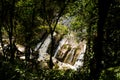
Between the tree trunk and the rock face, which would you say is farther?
the rock face

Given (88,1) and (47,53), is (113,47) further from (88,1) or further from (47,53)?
(47,53)

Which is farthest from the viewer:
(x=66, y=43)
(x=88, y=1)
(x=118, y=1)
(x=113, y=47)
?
(x=66, y=43)

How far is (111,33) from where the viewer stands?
15.6 meters

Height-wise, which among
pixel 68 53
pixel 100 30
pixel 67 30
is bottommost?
pixel 68 53

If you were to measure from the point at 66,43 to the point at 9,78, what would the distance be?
34762mm

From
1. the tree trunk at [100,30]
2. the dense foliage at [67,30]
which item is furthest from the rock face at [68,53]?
the tree trunk at [100,30]

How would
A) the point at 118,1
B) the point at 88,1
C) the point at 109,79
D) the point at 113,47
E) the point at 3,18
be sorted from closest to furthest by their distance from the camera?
the point at 109,79 < the point at 118,1 < the point at 113,47 < the point at 88,1 < the point at 3,18

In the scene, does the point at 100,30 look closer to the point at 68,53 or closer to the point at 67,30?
the point at 67,30

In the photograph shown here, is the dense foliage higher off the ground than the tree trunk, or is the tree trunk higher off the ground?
the tree trunk

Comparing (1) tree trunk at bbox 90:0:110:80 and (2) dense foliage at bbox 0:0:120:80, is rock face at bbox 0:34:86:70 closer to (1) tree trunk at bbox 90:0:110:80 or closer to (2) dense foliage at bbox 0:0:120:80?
(2) dense foliage at bbox 0:0:120:80

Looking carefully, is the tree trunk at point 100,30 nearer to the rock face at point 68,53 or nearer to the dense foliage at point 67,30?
the dense foliage at point 67,30

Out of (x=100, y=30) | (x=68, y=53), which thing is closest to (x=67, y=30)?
(x=68, y=53)

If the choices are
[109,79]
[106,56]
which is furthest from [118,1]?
[109,79]

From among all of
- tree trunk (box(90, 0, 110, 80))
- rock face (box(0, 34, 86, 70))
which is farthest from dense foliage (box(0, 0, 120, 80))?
rock face (box(0, 34, 86, 70))
